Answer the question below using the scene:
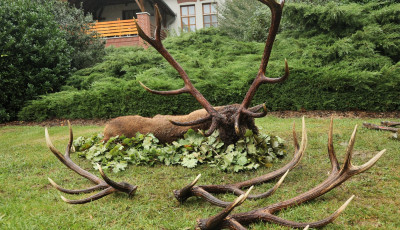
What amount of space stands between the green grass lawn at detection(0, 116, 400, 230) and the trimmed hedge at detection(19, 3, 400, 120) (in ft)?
12.3

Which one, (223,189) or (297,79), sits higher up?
(297,79)

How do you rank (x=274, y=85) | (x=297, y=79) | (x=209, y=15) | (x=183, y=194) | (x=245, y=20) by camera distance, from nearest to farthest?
(x=183, y=194) < (x=297, y=79) < (x=274, y=85) < (x=245, y=20) < (x=209, y=15)

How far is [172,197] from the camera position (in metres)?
2.71

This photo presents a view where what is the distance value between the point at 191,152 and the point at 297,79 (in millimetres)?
5219

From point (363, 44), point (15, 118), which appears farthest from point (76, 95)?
point (363, 44)

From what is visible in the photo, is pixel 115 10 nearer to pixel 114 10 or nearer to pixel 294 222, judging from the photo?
pixel 114 10

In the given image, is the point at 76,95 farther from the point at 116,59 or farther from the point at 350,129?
the point at 350,129

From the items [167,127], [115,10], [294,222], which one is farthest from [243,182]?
[115,10]

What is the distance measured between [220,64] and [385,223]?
359 inches

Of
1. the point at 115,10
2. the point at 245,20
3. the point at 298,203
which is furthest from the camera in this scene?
the point at 115,10

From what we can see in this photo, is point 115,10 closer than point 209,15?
No

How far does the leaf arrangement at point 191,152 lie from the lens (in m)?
3.43

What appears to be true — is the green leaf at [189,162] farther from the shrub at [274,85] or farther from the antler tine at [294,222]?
the shrub at [274,85]

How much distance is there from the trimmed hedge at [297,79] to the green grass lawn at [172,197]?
3739mm
